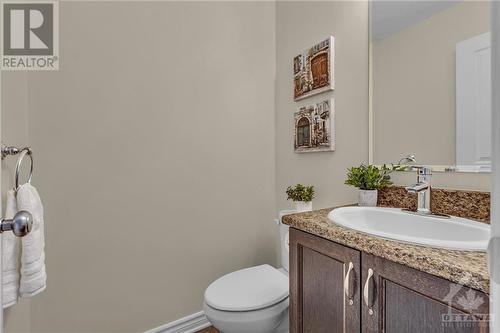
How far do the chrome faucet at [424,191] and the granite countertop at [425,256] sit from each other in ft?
1.25

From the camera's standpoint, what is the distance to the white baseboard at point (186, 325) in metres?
1.56

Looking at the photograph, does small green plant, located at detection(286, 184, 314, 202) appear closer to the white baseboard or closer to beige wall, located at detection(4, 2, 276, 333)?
beige wall, located at detection(4, 2, 276, 333)

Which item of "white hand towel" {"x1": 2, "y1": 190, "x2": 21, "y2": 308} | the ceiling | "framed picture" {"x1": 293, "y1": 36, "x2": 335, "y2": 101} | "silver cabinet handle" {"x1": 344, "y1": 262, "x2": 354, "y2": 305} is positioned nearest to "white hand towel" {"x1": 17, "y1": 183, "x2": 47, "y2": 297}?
"white hand towel" {"x1": 2, "y1": 190, "x2": 21, "y2": 308}

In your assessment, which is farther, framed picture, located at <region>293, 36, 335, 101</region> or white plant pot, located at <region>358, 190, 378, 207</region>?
framed picture, located at <region>293, 36, 335, 101</region>

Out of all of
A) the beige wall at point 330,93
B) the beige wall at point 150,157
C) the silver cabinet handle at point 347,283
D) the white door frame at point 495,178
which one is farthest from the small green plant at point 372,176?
the white door frame at point 495,178

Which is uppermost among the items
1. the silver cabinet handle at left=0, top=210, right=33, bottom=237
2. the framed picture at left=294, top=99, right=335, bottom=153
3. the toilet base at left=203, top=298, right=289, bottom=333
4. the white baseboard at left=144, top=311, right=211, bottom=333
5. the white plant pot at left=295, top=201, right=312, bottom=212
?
the framed picture at left=294, top=99, right=335, bottom=153

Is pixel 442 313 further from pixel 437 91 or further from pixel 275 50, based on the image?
pixel 275 50

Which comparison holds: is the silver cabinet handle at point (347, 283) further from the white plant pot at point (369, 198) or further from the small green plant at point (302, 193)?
the small green plant at point (302, 193)

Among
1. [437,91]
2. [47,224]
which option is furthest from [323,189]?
[47,224]

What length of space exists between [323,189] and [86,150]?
4.42 feet


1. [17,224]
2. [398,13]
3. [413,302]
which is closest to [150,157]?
[17,224]

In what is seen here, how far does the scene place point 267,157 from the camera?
1994 mm

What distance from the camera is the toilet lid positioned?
1176mm

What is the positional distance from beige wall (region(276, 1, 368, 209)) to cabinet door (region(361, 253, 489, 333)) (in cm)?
77
